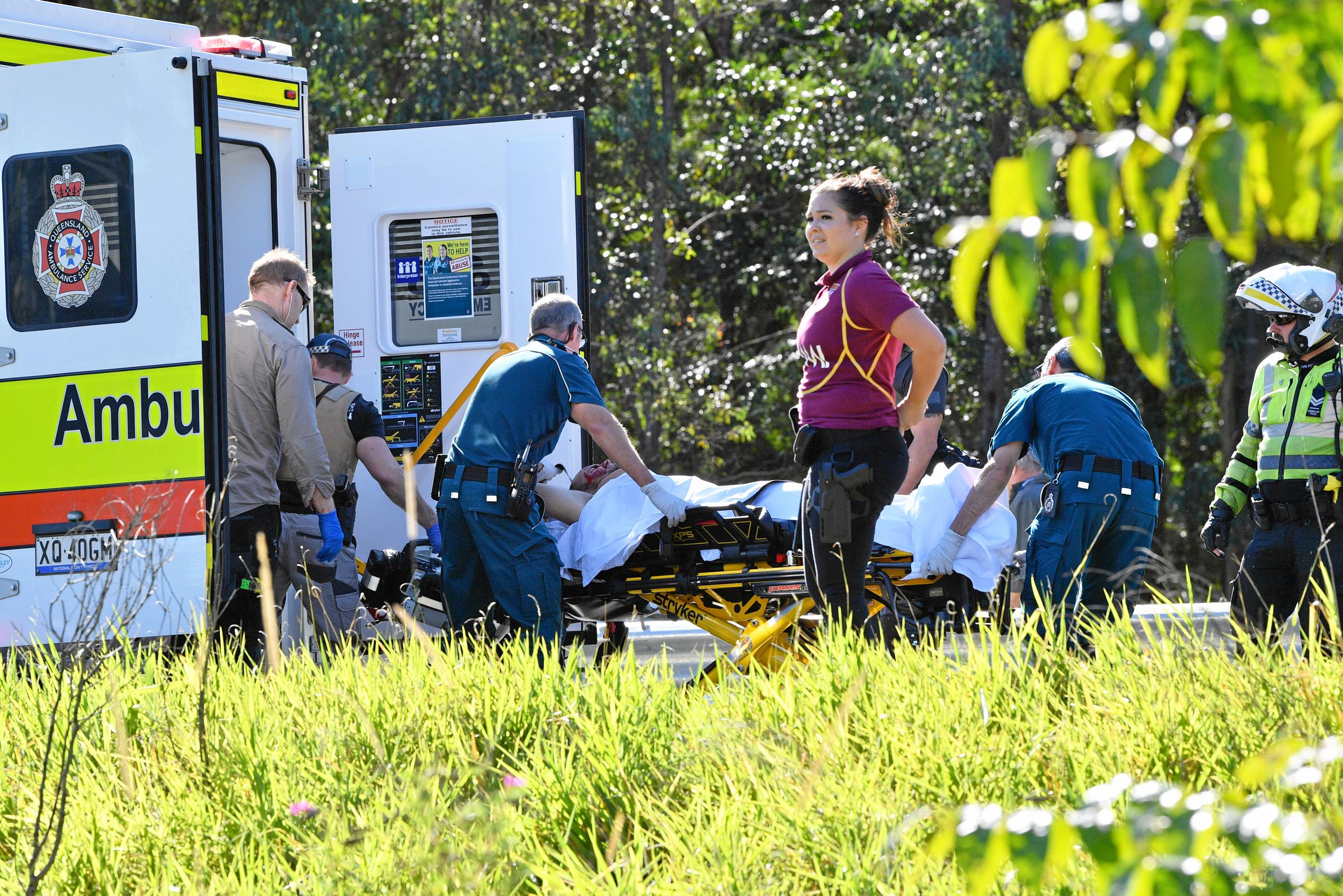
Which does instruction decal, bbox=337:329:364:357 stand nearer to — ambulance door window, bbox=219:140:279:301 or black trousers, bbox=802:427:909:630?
ambulance door window, bbox=219:140:279:301

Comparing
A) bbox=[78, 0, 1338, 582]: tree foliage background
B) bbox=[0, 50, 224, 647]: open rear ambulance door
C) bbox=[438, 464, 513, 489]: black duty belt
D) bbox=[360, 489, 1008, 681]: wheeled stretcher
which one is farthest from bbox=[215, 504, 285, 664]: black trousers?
bbox=[78, 0, 1338, 582]: tree foliage background

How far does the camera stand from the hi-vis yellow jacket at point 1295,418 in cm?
509

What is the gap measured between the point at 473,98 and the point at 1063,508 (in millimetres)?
9995

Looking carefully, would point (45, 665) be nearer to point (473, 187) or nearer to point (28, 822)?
point (28, 822)

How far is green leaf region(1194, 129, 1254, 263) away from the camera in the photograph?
102 cm

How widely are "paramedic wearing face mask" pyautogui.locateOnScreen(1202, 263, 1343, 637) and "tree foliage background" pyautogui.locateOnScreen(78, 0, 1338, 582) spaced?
814 centimetres

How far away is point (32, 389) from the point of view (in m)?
5.27

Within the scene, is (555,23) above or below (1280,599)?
above

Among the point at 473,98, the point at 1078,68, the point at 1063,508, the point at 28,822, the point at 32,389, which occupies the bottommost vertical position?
the point at 28,822

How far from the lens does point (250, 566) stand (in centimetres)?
558

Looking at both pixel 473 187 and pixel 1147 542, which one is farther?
pixel 473 187

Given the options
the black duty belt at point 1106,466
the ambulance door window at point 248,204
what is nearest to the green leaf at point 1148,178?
the black duty belt at point 1106,466

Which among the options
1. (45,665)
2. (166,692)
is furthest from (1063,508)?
(45,665)

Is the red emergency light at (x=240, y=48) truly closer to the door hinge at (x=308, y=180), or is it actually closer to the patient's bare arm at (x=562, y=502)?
the door hinge at (x=308, y=180)
